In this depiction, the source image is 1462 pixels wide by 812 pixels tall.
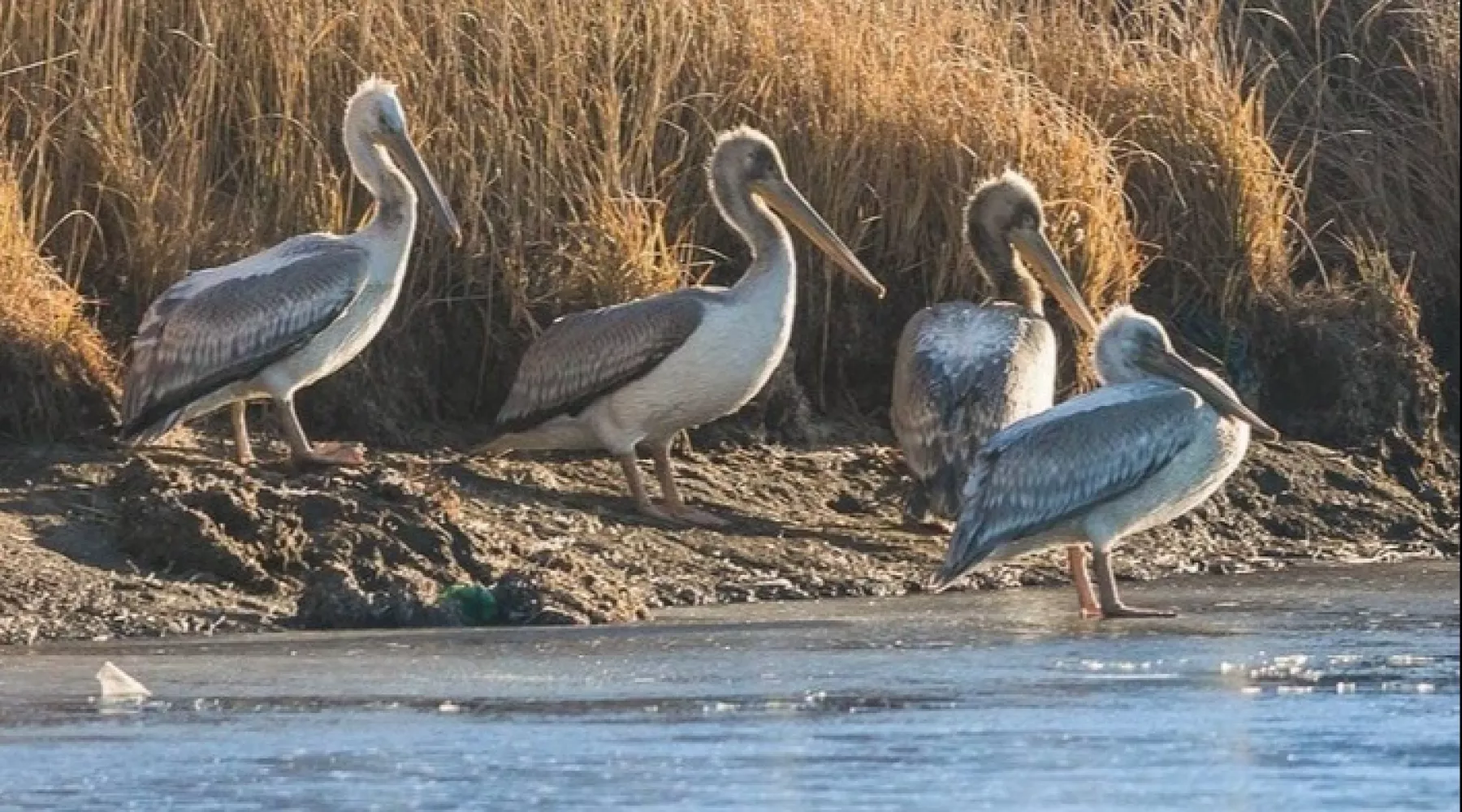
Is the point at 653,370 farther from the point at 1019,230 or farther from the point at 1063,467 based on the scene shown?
the point at 1063,467

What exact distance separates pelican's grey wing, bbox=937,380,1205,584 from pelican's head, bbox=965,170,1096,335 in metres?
1.82

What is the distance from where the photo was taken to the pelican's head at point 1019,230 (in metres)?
13.6

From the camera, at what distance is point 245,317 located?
1270 cm

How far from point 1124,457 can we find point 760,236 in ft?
7.54

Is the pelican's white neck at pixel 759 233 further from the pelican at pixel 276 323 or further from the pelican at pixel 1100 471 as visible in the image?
the pelican at pixel 1100 471

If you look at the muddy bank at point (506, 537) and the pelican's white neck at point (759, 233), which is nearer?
the muddy bank at point (506, 537)

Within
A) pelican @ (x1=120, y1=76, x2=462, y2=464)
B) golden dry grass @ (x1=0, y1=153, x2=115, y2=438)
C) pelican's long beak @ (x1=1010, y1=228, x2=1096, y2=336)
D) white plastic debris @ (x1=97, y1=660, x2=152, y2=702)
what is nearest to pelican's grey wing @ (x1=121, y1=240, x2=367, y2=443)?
pelican @ (x1=120, y1=76, x2=462, y2=464)

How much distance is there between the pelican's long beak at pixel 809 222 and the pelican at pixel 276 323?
4.24 feet

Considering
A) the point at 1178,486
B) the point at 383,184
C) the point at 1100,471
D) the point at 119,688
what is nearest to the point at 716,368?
the point at 383,184

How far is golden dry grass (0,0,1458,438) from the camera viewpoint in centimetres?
1357

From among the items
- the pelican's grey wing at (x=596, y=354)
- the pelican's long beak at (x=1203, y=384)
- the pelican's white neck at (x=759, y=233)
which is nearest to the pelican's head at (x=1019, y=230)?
the pelican's white neck at (x=759, y=233)

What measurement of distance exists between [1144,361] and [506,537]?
7.17 ft

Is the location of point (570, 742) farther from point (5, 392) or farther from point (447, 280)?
point (447, 280)

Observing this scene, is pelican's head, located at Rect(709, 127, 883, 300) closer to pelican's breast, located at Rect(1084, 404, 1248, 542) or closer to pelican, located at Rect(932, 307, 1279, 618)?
pelican, located at Rect(932, 307, 1279, 618)
